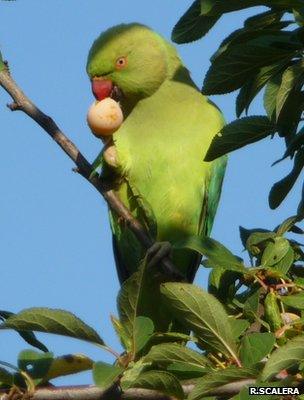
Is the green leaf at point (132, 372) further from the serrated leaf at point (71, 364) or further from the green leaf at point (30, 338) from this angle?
the green leaf at point (30, 338)

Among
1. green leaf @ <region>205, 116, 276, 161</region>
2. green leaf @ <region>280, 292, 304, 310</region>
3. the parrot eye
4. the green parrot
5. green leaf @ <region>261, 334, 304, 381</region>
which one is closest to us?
green leaf @ <region>261, 334, 304, 381</region>

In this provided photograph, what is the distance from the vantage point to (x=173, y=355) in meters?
2.15

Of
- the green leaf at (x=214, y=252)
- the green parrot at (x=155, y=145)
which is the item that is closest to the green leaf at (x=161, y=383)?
the green leaf at (x=214, y=252)

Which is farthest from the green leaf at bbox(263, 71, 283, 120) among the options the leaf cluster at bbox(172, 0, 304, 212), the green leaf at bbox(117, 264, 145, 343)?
the green leaf at bbox(117, 264, 145, 343)

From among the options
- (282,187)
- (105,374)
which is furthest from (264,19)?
(105,374)

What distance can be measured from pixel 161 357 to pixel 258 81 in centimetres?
79

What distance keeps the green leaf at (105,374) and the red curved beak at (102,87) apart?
6.77 ft

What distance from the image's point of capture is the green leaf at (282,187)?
8.55ft

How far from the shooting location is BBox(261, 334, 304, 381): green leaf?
1.94 meters

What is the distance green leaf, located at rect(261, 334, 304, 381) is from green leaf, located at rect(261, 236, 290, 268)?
0.59 metres

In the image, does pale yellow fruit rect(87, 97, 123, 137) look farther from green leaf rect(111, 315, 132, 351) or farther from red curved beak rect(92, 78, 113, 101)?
green leaf rect(111, 315, 132, 351)

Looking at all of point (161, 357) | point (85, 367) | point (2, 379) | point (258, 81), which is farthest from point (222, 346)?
point (258, 81)

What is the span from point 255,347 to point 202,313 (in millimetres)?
158

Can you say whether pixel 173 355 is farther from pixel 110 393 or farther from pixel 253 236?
pixel 253 236
